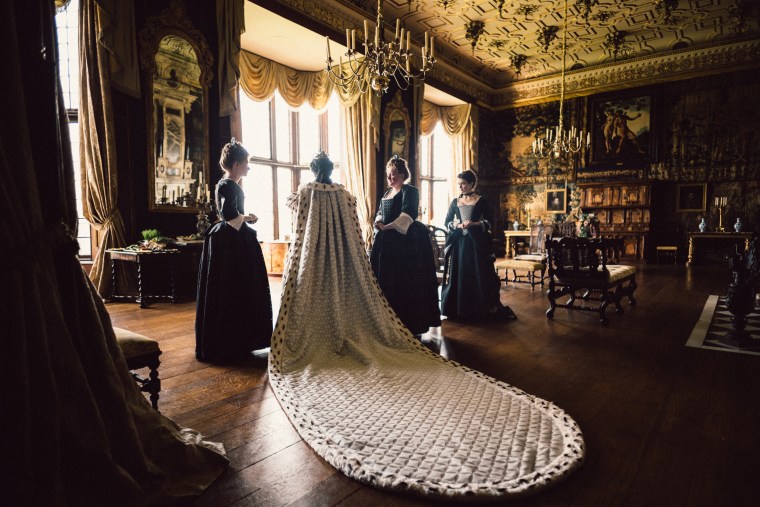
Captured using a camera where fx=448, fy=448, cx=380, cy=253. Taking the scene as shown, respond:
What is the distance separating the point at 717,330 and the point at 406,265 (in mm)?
3116

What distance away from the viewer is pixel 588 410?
2465 millimetres

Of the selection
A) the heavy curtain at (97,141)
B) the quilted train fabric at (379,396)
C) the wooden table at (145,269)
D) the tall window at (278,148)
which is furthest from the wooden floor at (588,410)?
the tall window at (278,148)

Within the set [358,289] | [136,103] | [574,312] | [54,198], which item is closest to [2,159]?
[54,198]

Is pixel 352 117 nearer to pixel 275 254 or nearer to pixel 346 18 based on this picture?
pixel 346 18

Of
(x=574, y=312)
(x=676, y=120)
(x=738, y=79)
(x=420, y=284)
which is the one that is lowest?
(x=574, y=312)

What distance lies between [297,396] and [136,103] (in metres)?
4.74

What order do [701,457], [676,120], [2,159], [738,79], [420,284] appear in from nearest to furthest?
[2,159] → [701,457] → [420,284] → [738,79] → [676,120]

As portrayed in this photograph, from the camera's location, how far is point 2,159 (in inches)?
52.2

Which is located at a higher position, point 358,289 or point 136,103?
point 136,103

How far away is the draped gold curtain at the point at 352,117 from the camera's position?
8.70m

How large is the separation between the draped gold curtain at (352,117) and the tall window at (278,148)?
0.45 meters

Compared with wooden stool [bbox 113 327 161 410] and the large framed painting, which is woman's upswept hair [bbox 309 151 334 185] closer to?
wooden stool [bbox 113 327 161 410]

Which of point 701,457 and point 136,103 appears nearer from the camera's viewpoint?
point 701,457

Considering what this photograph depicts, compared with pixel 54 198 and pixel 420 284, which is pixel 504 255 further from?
pixel 54 198
